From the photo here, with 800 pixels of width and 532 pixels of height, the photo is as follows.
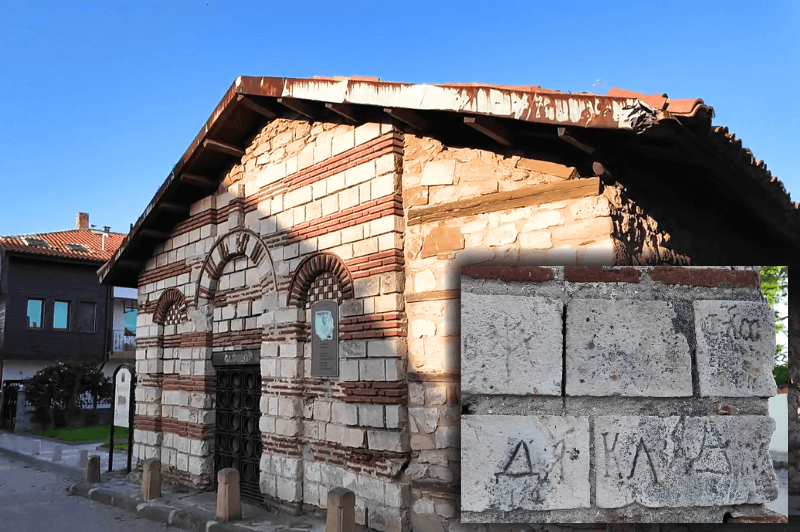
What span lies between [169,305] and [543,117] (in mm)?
8172

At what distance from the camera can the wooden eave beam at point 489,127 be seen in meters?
5.59

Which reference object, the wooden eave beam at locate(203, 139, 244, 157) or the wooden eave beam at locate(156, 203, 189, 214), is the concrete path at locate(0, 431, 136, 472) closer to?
the wooden eave beam at locate(156, 203, 189, 214)

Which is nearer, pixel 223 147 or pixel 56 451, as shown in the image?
pixel 223 147

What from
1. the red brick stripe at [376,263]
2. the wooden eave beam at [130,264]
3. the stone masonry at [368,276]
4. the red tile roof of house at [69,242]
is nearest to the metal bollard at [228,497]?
the stone masonry at [368,276]

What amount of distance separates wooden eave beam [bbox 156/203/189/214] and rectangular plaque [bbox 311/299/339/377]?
4148 mm

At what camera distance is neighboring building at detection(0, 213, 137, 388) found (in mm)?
24125

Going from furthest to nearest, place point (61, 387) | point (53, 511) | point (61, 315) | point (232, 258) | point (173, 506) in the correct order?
point (61, 315)
point (61, 387)
point (53, 511)
point (232, 258)
point (173, 506)

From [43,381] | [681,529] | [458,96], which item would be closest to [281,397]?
[458,96]

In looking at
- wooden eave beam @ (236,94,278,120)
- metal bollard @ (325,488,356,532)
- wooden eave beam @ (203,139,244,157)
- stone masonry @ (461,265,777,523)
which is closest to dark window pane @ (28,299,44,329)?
wooden eave beam @ (203,139,244,157)

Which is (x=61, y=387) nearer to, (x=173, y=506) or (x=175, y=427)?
(x=175, y=427)

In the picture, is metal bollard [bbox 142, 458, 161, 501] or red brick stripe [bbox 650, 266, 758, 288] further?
metal bollard [bbox 142, 458, 161, 501]

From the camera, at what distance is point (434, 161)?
641cm

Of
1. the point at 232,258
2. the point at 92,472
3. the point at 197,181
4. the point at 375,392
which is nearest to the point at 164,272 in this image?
the point at 197,181

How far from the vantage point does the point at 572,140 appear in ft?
16.9
